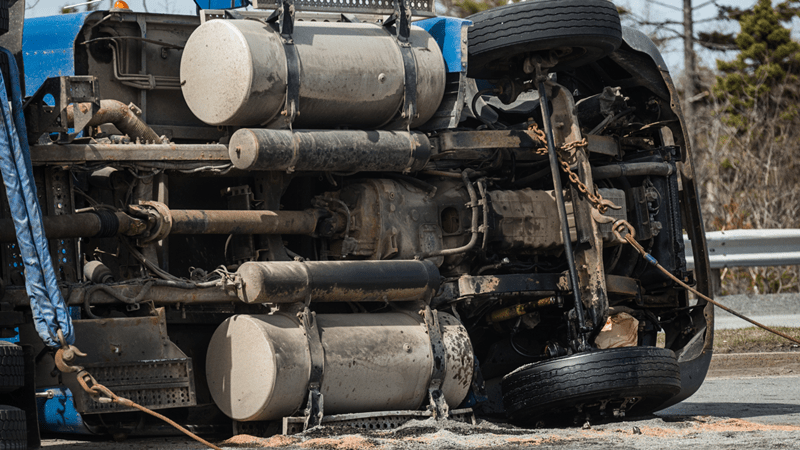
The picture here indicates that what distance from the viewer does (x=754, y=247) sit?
11984 millimetres

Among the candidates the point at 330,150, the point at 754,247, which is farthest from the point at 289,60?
the point at 754,247

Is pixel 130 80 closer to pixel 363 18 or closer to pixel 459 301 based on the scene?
pixel 363 18

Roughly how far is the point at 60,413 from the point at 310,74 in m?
2.33

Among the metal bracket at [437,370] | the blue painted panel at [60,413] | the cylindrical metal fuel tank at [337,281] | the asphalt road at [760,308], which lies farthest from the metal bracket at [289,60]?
the asphalt road at [760,308]

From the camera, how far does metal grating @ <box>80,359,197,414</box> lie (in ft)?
18.1

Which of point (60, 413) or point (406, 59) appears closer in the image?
point (60, 413)

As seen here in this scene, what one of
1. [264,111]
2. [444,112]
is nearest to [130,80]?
[264,111]

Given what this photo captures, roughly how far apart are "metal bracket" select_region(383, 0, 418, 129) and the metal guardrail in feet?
20.5

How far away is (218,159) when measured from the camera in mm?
6184

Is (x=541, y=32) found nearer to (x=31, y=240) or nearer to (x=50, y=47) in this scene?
(x=50, y=47)

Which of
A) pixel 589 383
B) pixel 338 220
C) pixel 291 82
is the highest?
pixel 291 82

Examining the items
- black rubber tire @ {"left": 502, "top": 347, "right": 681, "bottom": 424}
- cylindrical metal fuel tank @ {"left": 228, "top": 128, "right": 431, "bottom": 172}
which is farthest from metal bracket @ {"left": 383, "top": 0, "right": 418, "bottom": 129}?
black rubber tire @ {"left": 502, "top": 347, "right": 681, "bottom": 424}

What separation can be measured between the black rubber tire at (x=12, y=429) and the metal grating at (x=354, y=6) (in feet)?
9.35

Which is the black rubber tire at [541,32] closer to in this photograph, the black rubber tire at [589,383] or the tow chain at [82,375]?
the black rubber tire at [589,383]
